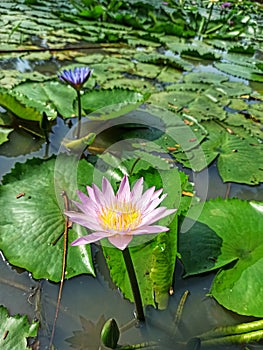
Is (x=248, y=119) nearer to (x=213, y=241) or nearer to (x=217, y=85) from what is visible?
(x=217, y=85)

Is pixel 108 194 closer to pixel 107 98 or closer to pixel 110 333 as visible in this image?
pixel 110 333

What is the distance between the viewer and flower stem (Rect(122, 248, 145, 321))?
28.6 inches

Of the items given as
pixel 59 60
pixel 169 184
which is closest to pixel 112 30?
pixel 59 60

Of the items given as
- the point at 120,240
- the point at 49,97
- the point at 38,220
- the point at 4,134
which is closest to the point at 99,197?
the point at 120,240

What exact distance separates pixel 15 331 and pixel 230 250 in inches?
24.5

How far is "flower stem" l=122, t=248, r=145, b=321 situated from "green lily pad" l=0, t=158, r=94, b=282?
0.63ft

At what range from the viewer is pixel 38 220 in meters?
1.08

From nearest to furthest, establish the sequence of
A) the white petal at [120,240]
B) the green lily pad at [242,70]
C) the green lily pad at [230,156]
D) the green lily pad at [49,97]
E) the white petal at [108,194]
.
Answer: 1. the white petal at [120,240]
2. the white petal at [108,194]
3. the green lily pad at [230,156]
4. the green lily pad at [49,97]
5. the green lily pad at [242,70]

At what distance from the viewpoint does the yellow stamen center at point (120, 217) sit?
0.70 metres

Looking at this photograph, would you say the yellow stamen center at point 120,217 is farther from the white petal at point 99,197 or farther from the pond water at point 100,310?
the pond water at point 100,310

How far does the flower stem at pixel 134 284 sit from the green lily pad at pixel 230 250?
0.19m

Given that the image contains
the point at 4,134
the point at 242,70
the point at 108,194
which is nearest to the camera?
the point at 108,194

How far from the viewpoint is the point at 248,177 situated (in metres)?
1.46

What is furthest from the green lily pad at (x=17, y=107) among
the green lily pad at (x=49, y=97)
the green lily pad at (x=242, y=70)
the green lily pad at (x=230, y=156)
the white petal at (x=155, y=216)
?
the green lily pad at (x=242, y=70)
